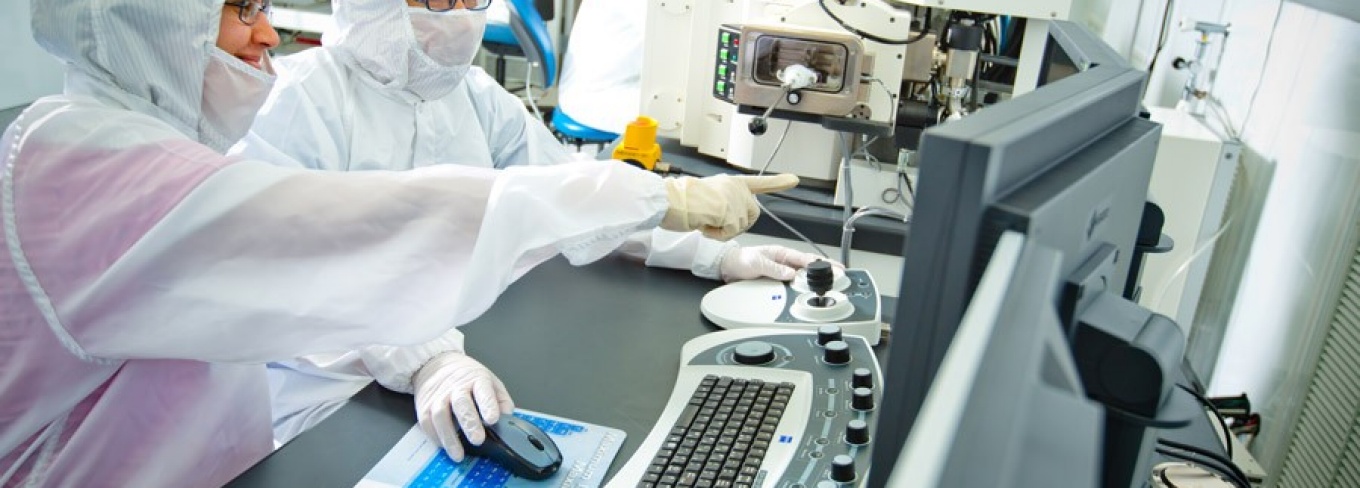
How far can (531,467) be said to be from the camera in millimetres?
896

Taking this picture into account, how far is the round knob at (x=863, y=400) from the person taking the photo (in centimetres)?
98

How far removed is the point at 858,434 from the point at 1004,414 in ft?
2.05

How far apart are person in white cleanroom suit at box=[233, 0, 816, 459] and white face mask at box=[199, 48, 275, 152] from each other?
261 mm

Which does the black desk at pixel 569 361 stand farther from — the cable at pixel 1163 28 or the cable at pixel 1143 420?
the cable at pixel 1163 28

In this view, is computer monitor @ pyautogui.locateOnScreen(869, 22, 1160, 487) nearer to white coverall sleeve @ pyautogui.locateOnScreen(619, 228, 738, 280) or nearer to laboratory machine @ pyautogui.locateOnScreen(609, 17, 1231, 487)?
laboratory machine @ pyautogui.locateOnScreen(609, 17, 1231, 487)

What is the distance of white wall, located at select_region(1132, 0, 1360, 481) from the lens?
3.73 feet

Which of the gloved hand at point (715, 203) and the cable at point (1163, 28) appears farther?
the cable at point (1163, 28)

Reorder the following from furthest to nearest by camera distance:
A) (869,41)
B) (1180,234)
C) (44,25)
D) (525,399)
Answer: (869,41) → (1180,234) → (525,399) → (44,25)

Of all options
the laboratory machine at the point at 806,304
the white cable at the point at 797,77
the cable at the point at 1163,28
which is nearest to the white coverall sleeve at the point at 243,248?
the laboratory machine at the point at 806,304

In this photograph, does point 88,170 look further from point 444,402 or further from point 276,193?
point 444,402

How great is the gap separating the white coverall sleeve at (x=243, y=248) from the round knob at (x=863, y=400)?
365mm

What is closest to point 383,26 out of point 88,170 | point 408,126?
point 408,126

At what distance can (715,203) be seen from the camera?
107 cm

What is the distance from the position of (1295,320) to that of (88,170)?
1373 mm
